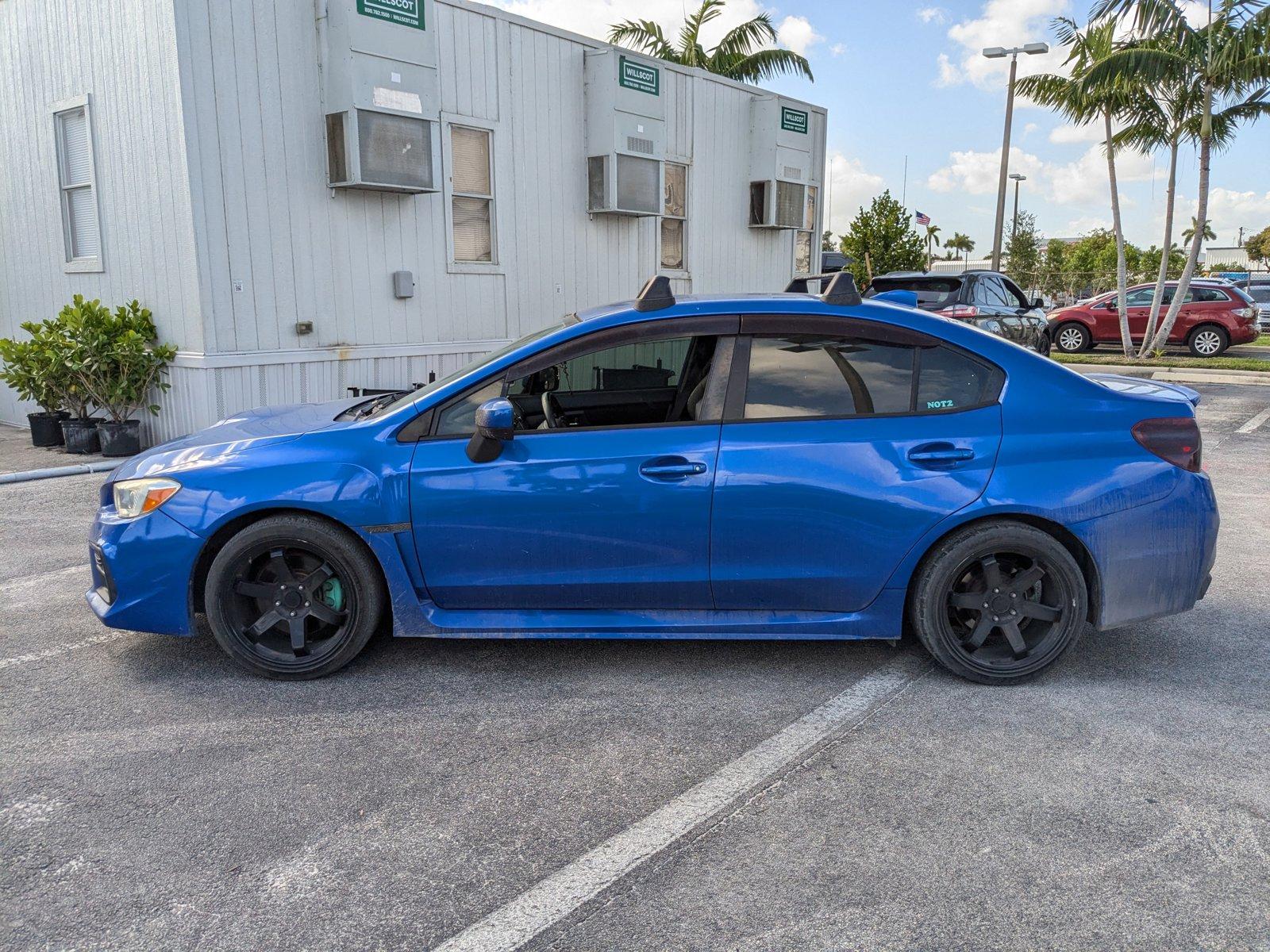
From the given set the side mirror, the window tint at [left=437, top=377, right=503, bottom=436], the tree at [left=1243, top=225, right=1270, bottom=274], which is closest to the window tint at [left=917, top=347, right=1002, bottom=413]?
the side mirror

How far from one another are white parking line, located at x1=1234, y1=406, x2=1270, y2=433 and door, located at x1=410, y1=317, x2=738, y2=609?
9.17m

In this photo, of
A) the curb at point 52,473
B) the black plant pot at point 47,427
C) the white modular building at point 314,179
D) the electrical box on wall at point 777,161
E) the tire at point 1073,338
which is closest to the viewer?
the curb at point 52,473

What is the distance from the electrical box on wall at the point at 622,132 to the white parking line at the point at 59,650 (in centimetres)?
832

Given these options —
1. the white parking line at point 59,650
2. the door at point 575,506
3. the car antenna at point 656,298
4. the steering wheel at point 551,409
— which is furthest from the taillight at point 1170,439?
the white parking line at point 59,650

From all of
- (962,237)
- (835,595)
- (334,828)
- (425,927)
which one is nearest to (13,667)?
(334,828)

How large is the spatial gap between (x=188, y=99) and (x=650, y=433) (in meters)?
6.35

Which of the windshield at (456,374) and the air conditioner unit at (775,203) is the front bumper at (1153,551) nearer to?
the windshield at (456,374)

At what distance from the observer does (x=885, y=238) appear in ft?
Answer: 87.5

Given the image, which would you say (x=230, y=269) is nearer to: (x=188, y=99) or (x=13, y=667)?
(x=188, y=99)

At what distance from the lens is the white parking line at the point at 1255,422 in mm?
10992

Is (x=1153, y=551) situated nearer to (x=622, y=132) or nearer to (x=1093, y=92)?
(x=622, y=132)

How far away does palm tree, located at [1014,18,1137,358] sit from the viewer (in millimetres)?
17234

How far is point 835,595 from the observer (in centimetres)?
402

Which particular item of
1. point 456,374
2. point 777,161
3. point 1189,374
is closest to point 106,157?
point 456,374
